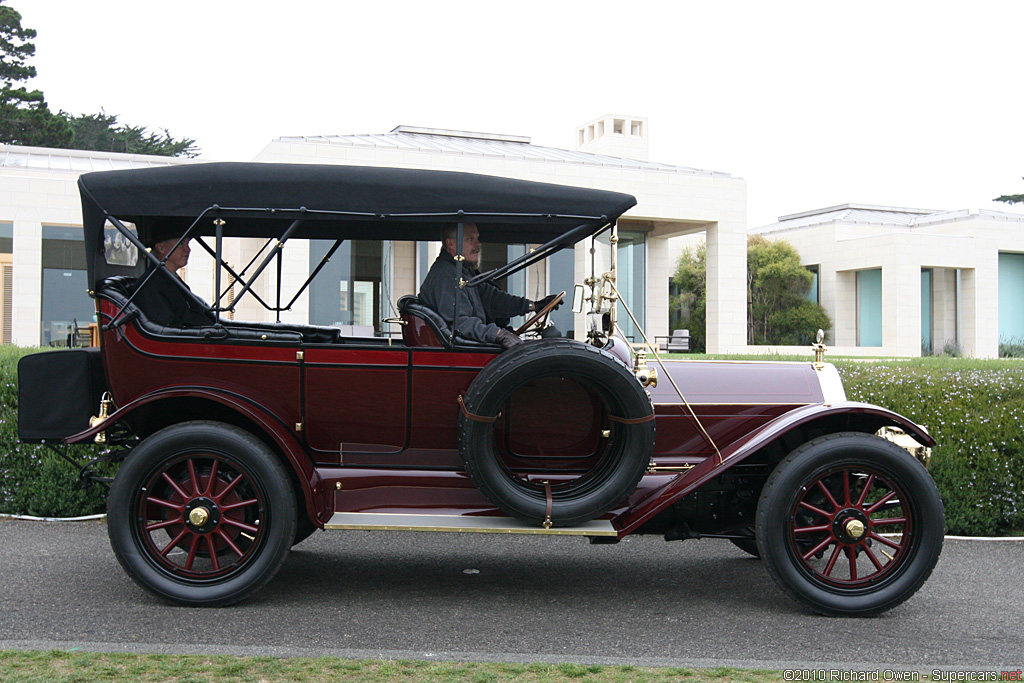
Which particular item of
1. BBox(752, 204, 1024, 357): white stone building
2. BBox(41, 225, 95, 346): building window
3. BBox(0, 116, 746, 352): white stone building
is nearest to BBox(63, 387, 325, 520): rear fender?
BBox(0, 116, 746, 352): white stone building

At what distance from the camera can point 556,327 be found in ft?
16.1

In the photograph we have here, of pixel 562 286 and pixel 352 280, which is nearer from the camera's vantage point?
pixel 562 286

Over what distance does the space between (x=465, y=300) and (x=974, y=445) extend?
13.3 ft

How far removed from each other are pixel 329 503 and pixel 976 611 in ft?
11.1

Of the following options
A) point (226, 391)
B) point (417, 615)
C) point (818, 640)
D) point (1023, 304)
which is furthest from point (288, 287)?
point (1023, 304)

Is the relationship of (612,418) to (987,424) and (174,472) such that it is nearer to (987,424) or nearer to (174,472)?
(174,472)

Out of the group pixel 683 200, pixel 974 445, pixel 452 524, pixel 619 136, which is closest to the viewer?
pixel 452 524

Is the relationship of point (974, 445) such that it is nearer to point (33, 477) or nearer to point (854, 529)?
point (854, 529)

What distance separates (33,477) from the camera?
6434 mm

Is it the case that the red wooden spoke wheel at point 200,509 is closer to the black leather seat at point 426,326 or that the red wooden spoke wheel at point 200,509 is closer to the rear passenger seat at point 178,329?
the rear passenger seat at point 178,329

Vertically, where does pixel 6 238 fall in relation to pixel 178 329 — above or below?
above

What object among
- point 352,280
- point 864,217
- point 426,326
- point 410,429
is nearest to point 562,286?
point 426,326

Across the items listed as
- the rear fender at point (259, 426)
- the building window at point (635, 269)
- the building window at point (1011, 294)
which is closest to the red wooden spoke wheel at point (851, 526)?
the rear fender at point (259, 426)

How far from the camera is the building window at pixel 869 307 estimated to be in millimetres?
33031
